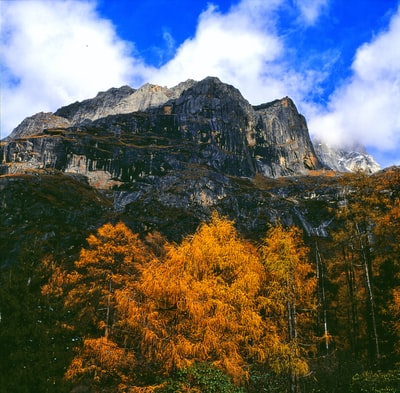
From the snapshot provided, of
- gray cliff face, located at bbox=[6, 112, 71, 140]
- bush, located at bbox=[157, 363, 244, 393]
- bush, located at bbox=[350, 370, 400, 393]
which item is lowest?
bush, located at bbox=[350, 370, 400, 393]

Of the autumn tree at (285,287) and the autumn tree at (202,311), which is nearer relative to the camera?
the autumn tree at (202,311)

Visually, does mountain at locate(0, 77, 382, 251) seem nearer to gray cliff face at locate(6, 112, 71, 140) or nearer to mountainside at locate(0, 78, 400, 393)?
gray cliff face at locate(6, 112, 71, 140)

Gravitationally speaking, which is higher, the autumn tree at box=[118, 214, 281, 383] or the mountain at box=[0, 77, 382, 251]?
the mountain at box=[0, 77, 382, 251]

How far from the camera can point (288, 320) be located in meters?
14.2

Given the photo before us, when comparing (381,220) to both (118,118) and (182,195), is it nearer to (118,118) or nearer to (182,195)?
(182,195)

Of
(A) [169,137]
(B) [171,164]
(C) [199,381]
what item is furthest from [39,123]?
(C) [199,381]

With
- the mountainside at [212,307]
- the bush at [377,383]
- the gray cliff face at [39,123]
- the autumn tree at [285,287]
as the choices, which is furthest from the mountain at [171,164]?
the bush at [377,383]

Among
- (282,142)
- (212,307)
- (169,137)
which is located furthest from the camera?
(282,142)


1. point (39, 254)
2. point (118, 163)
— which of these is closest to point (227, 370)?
point (39, 254)

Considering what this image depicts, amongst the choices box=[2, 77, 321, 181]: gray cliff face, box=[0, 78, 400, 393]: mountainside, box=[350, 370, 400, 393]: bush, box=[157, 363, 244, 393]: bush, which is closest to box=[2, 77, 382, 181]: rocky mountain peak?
box=[2, 77, 321, 181]: gray cliff face

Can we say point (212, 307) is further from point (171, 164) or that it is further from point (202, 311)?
point (171, 164)

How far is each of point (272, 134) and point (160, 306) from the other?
153267mm

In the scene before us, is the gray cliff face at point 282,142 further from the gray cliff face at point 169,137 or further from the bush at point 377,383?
the bush at point 377,383

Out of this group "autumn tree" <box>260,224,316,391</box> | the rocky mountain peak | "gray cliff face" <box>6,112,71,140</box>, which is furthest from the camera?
"gray cliff face" <box>6,112,71,140</box>
